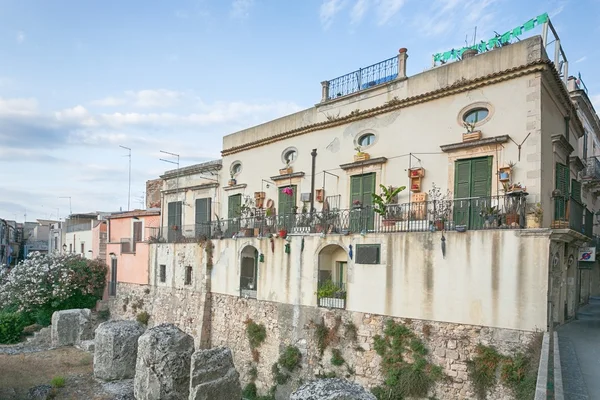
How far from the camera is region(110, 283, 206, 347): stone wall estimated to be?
1969 centimetres

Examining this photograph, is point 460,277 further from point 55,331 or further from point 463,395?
point 55,331

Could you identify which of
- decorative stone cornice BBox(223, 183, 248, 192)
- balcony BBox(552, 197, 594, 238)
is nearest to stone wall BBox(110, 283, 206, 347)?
decorative stone cornice BBox(223, 183, 248, 192)

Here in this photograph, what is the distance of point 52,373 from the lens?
43.2 feet

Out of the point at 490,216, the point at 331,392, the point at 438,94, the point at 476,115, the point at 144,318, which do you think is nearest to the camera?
the point at 331,392

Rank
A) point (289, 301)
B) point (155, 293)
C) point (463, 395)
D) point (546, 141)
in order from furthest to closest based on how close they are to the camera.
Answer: point (155, 293), point (289, 301), point (546, 141), point (463, 395)

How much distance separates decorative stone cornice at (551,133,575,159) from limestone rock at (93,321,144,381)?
13777 millimetres

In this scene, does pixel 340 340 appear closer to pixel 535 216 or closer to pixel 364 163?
pixel 364 163

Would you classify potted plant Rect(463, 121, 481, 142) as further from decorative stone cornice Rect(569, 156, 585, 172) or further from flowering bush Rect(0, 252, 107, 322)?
flowering bush Rect(0, 252, 107, 322)

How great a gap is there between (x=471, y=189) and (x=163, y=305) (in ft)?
53.7

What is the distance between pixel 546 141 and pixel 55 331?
757 inches

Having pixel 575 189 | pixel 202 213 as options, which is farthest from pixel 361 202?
pixel 202 213

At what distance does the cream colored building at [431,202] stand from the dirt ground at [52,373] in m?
6.14

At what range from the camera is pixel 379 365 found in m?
12.5

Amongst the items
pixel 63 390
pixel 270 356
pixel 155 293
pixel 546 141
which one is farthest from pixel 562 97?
pixel 155 293
